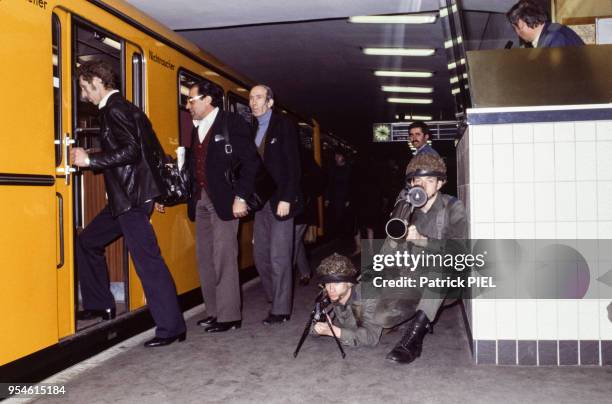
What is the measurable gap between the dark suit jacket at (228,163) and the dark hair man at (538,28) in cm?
199

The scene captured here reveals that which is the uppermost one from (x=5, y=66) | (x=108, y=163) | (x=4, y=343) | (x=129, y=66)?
(x=129, y=66)

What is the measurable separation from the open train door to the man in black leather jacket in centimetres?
40

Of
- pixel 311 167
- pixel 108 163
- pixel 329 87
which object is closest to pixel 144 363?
pixel 108 163

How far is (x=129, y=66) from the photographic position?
13.3 feet

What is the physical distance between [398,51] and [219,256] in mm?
6626

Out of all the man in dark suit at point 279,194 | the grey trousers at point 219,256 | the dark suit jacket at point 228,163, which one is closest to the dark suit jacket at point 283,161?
the man in dark suit at point 279,194

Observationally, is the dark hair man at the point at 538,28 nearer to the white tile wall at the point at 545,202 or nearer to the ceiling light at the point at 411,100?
the white tile wall at the point at 545,202

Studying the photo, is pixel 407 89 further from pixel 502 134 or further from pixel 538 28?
pixel 502 134

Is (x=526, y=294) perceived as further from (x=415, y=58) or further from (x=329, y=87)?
(x=329, y=87)

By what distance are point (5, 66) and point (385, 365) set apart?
2.55 meters

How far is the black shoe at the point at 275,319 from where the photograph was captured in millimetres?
4340

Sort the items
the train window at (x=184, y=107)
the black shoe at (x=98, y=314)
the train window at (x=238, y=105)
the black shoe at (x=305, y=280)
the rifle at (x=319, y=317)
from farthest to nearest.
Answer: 1. the black shoe at (x=305, y=280)
2. the train window at (x=238, y=105)
3. the train window at (x=184, y=107)
4. the black shoe at (x=98, y=314)
5. the rifle at (x=319, y=317)

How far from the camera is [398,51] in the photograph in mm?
9570

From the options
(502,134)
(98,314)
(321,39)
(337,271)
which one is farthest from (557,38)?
(321,39)
